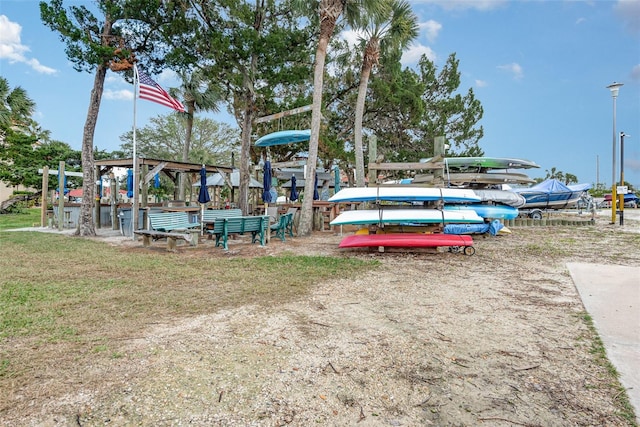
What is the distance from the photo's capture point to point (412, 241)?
8609mm

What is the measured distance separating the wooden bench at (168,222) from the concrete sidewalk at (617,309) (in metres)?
9.52

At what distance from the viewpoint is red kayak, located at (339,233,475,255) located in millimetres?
8523

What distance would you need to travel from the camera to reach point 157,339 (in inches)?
134

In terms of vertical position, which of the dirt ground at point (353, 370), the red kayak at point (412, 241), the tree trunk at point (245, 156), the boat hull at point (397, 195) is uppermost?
the tree trunk at point (245, 156)

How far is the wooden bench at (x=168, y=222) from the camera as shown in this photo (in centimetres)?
988

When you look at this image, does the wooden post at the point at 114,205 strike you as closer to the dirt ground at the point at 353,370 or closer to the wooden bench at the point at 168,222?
the wooden bench at the point at 168,222

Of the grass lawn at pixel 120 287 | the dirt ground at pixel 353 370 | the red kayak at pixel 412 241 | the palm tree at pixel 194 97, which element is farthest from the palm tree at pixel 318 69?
the palm tree at pixel 194 97

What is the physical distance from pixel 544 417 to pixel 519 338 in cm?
138

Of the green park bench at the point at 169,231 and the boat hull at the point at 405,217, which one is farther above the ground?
the boat hull at the point at 405,217

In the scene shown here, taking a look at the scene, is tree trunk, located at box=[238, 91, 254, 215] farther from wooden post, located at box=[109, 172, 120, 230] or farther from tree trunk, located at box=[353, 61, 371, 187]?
wooden post, located at box=[109, 172, 120, 230]

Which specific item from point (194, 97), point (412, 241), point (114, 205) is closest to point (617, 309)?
point (412, 241)

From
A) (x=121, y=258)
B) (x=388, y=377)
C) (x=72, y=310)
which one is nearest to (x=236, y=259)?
(x=121, y=258)

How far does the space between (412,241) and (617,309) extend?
4.50m

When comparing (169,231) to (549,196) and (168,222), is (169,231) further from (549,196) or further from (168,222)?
(549,196)
